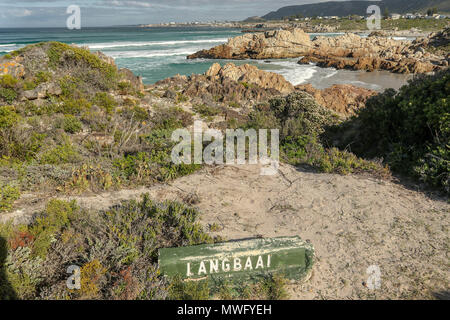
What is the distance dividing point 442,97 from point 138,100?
12076 mm

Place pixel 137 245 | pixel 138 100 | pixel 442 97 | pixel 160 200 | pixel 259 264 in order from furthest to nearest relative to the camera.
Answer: pixel 138 100
pixel 442 97
pixel 160 200
pixel 137 245
pixel 259 264

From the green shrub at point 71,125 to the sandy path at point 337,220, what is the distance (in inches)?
206

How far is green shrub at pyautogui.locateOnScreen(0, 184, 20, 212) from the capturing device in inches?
200

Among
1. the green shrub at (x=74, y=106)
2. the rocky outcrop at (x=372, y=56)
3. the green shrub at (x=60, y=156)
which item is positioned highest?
the rocky outcrop at (x=372, y=56)

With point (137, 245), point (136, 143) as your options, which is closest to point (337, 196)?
point (137, 245)

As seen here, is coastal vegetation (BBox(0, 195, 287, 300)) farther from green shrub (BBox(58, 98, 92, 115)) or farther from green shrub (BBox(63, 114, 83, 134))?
green shrub (BBox(58, 98, 92, 115))

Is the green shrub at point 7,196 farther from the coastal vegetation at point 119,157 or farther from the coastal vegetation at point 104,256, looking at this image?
the coastal vegetation at point 104,256

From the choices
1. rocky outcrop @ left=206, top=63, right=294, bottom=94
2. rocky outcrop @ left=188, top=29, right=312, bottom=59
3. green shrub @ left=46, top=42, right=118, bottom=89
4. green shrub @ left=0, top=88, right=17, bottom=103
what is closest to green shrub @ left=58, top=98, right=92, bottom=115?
green shrub @ left=0, top=88, right=17, bottom=103

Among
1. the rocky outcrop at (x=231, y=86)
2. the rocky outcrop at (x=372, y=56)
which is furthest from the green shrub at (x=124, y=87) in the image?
the rocky outcrop at (x=372, y=56)

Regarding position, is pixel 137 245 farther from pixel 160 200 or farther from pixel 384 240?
pixel 384 240

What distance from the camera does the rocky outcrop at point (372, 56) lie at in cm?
3234

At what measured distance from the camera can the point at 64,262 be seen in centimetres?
370

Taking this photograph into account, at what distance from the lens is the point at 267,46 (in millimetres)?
48000

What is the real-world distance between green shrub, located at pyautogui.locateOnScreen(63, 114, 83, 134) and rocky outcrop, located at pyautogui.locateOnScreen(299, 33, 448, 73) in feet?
109
